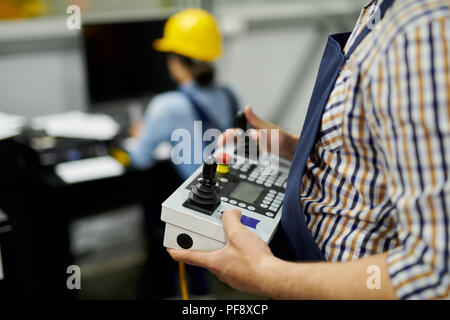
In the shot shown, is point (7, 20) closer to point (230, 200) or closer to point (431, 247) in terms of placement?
point (230, 200)

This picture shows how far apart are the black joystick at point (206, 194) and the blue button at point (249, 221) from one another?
0.05 m

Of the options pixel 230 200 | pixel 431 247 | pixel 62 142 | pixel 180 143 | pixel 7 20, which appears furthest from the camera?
pixel 7 20

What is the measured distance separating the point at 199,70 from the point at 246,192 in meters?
1.06

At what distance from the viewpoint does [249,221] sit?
0.65 meters

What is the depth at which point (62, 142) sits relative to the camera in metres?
1.75

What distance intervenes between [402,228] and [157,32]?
172cm

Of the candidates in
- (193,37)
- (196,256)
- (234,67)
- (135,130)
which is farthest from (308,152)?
(234,67)

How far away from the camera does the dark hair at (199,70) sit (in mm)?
1697

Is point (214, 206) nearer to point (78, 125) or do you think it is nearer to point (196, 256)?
point (196, 256)

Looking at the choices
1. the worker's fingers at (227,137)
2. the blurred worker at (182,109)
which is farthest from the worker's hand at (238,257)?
the blurred worker at (182,109)

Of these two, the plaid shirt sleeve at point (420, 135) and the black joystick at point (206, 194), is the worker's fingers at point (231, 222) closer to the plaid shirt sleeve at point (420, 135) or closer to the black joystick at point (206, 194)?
the black joystick at point (206, 194)

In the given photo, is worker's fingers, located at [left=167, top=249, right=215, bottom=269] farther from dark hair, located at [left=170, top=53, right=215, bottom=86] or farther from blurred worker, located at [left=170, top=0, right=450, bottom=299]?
dark hair, located at [left=170, top=53, right=215, bottom=86]

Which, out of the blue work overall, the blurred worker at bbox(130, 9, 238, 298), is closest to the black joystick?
the blue work overall
